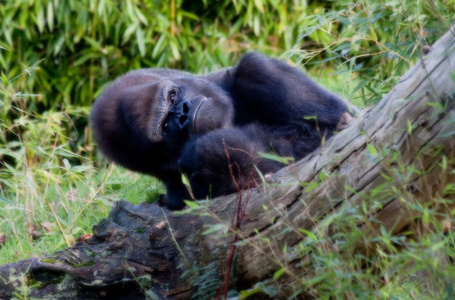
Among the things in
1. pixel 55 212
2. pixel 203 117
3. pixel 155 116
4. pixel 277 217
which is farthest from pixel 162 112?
pixel 277 217

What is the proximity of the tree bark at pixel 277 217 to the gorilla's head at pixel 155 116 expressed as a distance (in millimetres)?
610

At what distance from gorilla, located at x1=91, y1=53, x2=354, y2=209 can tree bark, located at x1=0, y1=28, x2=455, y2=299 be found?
44cm

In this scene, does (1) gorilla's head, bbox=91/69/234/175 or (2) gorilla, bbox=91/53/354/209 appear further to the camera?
(1) gorilla's head, bbox=91/69/234/175

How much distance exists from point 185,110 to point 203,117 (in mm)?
134

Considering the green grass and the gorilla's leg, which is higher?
the gorilla's leg

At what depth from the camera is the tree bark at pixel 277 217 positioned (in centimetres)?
237

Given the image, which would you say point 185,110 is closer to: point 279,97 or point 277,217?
point 279,97

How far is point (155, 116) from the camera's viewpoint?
3867mm

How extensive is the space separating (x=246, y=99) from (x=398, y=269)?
6.44 ft

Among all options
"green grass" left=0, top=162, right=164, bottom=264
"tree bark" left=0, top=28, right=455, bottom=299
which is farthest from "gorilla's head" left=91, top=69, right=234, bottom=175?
"tree bark" left=0, top=28, right=455, bottom=299

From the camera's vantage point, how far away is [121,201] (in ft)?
11.2

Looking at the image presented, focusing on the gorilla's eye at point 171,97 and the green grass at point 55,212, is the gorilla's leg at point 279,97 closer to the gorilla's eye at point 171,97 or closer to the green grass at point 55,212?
the gorilla's eye at point 171,97

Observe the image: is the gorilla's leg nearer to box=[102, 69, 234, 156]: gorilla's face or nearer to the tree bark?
box=[102, 69, 234, 156]: gorilla's face

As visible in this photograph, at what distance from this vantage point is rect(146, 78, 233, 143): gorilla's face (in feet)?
12.3
